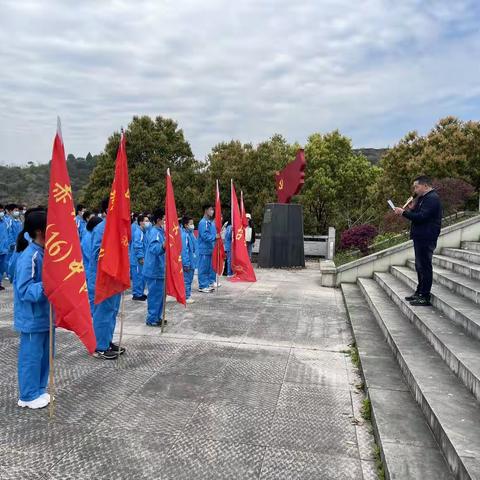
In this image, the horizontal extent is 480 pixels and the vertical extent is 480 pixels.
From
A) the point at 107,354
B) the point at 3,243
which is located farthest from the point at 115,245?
the point at 3,243

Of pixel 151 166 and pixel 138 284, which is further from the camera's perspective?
pixel 151 166

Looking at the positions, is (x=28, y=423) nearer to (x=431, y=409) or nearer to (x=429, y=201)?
(x=431, y=409)

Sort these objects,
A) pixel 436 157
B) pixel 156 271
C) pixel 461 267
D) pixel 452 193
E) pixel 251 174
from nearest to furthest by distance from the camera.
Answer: pixel 156 271 < pixel 461 267 < pixel 452 193 < pixel 436 157 < pixel 251 174

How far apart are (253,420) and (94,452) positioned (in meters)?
1.23

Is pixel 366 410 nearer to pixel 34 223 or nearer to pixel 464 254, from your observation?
pixel 34 223

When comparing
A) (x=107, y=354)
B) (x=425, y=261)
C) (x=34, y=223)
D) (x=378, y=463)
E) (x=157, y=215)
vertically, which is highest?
(x=157, y=215)

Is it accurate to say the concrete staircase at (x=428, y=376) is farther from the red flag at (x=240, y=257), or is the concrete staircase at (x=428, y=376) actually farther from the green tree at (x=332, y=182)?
the green tree at (x=332, y=182)

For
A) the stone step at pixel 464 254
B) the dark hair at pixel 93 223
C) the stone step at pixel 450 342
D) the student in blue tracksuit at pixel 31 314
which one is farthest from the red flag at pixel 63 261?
the stone step at pixel 464 254

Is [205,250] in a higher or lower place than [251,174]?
lower

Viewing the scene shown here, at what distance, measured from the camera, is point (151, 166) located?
2361 centimetres

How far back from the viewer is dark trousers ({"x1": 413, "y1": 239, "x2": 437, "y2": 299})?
5.64m

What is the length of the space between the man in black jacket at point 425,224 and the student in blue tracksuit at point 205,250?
467 centimetres

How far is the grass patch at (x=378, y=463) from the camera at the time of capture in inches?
113

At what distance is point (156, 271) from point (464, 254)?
17.7 feet
